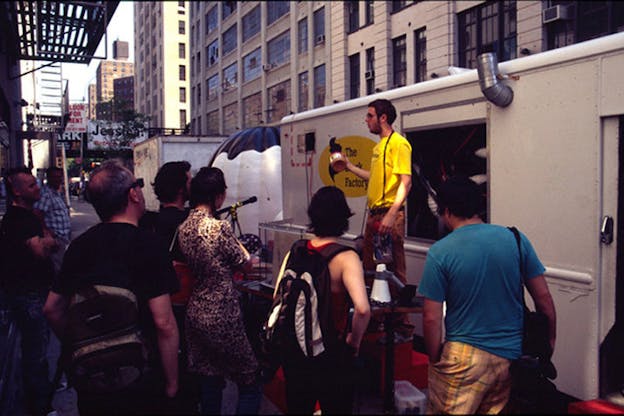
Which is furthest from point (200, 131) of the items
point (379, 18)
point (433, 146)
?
point (433, 146)

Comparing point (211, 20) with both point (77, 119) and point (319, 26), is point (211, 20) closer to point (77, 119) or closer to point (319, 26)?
point (319, 26)

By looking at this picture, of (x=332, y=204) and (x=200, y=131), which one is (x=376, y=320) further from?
(x=200, y=131)

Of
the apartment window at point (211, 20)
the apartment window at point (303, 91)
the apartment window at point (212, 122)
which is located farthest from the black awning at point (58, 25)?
the apartment window at point (211, 20)

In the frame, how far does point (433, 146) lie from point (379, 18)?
827 inches

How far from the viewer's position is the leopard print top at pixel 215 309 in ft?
11.5

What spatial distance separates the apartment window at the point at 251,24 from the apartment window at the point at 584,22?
2851cm

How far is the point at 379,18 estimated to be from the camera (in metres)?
25.7

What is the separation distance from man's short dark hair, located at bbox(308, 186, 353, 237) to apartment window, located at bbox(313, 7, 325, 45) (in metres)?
29.7

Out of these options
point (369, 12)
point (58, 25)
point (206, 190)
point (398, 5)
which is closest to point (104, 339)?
point (206, 190)

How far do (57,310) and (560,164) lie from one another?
3758 millimetres

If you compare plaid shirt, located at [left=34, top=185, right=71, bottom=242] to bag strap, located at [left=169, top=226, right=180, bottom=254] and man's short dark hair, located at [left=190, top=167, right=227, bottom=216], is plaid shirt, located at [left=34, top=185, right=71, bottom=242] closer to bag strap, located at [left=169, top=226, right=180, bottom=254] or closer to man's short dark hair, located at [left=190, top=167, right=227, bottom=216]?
bag strap, located at [left=169, top=226, right=180, bottom=254]

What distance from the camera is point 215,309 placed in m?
3.53

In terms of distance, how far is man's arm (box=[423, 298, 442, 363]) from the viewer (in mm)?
3076

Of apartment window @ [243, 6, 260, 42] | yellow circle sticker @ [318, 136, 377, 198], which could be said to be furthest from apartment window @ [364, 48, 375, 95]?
yellow circle sticker @ [318, 136, 377, 198]
